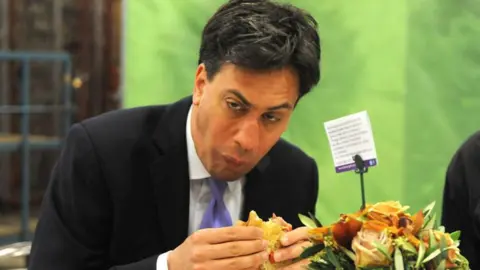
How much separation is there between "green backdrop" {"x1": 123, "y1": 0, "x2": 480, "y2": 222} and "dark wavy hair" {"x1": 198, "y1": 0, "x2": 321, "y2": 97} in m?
0.71

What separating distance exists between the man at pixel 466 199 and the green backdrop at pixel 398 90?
1.14 feet

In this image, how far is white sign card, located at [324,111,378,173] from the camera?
4.17ft

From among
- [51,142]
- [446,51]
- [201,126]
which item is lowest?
[51,142]

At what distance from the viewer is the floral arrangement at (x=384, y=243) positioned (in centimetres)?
91

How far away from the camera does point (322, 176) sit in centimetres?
231

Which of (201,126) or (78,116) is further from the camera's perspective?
(78,116)

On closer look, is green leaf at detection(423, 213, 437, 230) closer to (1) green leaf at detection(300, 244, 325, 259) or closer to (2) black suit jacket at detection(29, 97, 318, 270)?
(1) green leaf at detection(300, 244, 325, 259)

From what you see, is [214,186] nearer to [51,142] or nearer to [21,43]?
[51,142]

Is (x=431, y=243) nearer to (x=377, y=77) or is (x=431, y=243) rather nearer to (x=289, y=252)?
(x=289, y=252)

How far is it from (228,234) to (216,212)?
1.00ft

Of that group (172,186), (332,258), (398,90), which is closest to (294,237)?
(332,258)

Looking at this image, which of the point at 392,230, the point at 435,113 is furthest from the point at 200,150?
the point at 435,113

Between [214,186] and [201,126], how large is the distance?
177mm

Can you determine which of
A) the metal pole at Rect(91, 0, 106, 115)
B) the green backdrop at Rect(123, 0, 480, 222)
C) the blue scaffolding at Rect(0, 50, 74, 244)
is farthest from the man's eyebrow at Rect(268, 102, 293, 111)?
the metal pole at Rect(91, 0, 106, 115)
